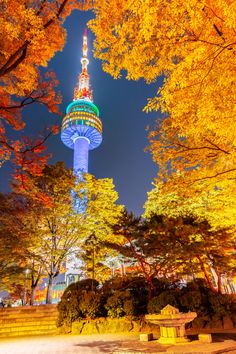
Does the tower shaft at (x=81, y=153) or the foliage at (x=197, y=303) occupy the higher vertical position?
the tower shaft at (x=81, y=153)

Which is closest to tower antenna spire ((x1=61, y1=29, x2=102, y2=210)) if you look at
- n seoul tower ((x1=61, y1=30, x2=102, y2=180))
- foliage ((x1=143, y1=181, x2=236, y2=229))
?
n seoul tower ((x1=61, y1=30, x2=102, y2=180))

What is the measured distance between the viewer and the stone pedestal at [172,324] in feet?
23.2

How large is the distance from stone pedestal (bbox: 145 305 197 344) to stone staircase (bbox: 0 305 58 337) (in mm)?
6687

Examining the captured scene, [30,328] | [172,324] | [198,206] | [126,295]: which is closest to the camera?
[172,324]

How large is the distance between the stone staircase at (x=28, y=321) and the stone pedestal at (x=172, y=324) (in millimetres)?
6687

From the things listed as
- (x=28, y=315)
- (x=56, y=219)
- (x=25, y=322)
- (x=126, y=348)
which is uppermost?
(x=56, y=219)

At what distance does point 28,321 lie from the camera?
12945mm

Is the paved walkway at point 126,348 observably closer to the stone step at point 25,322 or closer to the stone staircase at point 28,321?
the stone staircase at point 28,321

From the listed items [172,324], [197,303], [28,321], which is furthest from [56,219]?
[172,324]

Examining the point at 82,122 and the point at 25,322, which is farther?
the point at 82,122

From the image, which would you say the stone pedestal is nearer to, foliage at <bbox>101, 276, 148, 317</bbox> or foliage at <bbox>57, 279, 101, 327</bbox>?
foliage at <bbox>101, 276, 148, 317</bbox>

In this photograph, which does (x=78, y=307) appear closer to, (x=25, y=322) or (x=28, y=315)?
(x=25, y=322)

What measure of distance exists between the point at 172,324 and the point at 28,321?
8.99m

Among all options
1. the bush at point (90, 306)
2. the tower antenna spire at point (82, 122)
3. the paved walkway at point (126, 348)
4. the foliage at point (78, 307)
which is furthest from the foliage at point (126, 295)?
the tower antenna spire at point (82, 122)
